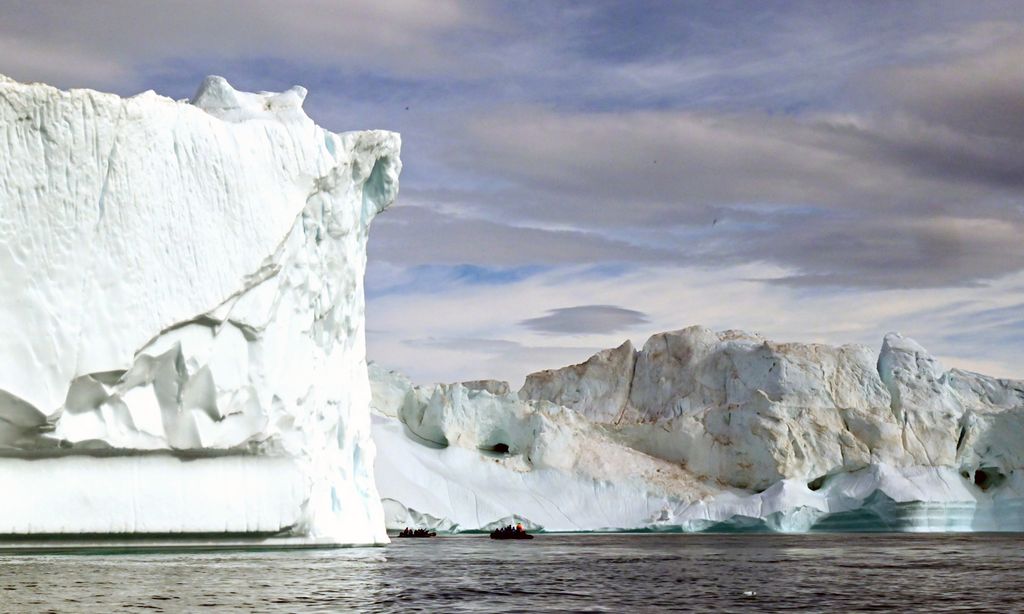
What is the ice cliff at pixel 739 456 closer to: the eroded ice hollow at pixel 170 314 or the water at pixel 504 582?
the water at pixel 504 582

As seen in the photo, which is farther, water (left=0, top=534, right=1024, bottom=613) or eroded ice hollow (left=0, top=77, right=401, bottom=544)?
eroded ice hollow (left=0, top=77, right=401, bottom=544)

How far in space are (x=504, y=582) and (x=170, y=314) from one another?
614cm

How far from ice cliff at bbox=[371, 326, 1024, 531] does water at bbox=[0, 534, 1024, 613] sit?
38.9ft

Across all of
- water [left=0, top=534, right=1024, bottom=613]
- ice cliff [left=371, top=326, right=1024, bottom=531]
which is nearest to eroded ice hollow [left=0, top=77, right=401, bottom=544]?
water [left=0, top=534, right=1024, bottom=613]

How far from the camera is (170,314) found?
57.7 ft

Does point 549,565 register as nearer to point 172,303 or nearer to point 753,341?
point 172,303

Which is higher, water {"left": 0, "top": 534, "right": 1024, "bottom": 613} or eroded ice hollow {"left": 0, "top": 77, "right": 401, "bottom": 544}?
eroded ice hollow {"left": 0, "top": 77, "right": 401, "bottom": 544}

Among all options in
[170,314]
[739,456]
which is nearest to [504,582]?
[170,314]

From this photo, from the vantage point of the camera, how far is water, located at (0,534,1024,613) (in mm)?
12148

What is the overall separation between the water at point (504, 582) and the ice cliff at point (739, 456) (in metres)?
11.9

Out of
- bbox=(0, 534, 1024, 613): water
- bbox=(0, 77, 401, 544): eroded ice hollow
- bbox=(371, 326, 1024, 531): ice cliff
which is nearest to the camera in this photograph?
bbox=(0, 534, 1024, 613): water

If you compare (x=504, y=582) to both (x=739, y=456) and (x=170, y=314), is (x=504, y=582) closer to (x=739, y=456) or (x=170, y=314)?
(x=170, y=314)

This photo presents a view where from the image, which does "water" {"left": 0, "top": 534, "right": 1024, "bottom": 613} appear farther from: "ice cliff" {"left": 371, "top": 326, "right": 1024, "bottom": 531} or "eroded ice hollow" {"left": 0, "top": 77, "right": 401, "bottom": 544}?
"ice cliff" {"left": 371, "top": 326, "right": 1024, "bottom": 531}

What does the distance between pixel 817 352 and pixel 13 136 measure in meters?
31.0
